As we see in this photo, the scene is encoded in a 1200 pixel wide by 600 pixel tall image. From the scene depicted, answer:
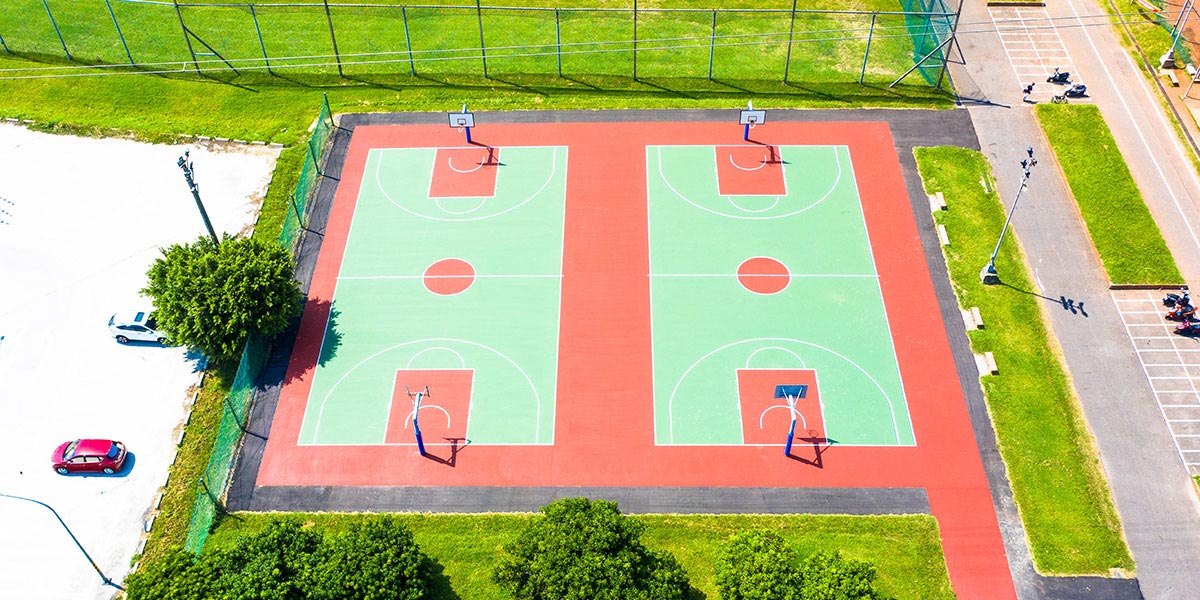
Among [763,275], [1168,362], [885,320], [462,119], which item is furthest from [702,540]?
[462,119]

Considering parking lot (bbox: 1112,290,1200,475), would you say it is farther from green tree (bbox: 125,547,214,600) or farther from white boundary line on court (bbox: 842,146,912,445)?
green tree (bbox: 125,547,214,600)

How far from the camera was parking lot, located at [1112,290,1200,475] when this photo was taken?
1467 inches

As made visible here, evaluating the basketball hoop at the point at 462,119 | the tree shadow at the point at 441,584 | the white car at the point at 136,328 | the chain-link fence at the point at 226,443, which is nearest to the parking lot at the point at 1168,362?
the tree shadow at the point at 441,584

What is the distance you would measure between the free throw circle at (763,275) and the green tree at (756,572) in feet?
50.5

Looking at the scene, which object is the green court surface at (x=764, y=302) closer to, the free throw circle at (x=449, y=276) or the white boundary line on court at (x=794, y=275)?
the white boundary line on court at (x=794, y=275)

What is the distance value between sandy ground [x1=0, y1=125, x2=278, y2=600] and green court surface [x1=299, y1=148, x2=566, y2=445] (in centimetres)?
679

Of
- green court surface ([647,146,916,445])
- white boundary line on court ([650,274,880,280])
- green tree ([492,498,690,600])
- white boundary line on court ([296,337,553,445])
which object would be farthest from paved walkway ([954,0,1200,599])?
white boundary line on court ([296,337,553,445])

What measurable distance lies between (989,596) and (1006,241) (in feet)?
64.1

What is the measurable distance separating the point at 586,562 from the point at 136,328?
25.6 meters

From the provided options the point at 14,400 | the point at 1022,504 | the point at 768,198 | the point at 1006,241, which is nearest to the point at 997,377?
the point at 1022,504

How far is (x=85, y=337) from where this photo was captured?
136ft

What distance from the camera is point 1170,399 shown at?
3834 cm

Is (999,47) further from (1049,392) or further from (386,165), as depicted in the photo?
(386,165)

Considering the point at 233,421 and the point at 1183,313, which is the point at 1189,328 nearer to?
the point at 1183,313
